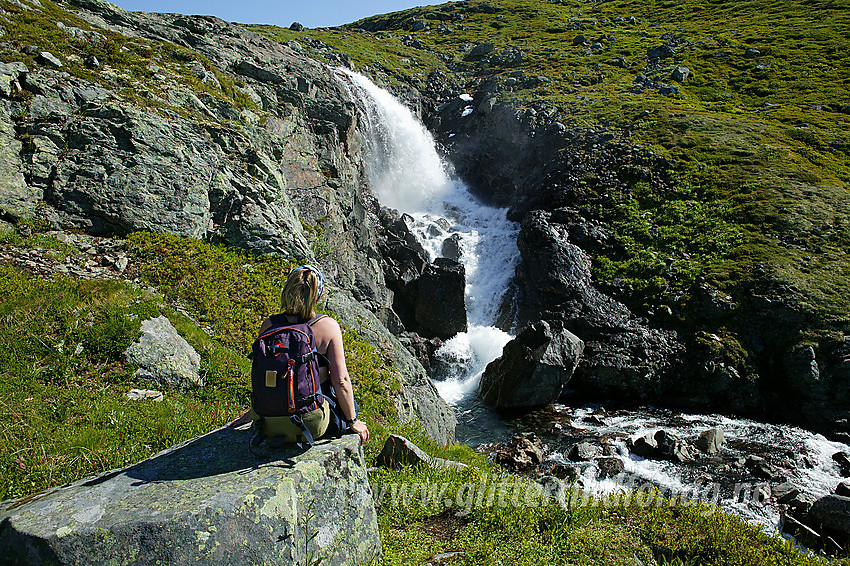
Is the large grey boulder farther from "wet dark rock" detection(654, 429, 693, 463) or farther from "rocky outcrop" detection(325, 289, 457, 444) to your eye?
"wet dark rock" detection(654, 429, 693, 463)

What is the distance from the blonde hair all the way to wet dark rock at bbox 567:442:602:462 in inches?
526

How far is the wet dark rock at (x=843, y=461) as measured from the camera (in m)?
14.4

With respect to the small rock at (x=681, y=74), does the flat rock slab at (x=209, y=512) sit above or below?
below

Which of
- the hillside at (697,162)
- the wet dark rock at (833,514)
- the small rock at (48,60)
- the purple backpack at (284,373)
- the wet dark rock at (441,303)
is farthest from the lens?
the wet dark rock at (441,303)

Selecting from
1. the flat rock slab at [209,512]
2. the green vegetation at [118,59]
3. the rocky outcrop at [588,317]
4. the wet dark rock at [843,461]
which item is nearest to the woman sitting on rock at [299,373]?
the flat rock slab at [209,512]

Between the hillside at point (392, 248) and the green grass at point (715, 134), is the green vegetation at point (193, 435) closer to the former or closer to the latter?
the hillside at point (392, 248)

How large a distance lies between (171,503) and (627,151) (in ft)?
125

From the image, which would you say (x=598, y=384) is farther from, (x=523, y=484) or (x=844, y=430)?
(x=523, y=484)

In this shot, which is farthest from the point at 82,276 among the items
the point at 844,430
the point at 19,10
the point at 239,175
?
the point at 844,430

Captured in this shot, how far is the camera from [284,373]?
407 cm

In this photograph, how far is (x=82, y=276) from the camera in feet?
31.4

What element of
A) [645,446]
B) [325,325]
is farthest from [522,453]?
[325,325]

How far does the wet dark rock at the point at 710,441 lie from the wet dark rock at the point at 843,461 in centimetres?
335

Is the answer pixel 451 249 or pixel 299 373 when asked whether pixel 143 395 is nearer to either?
pixel 299 373
